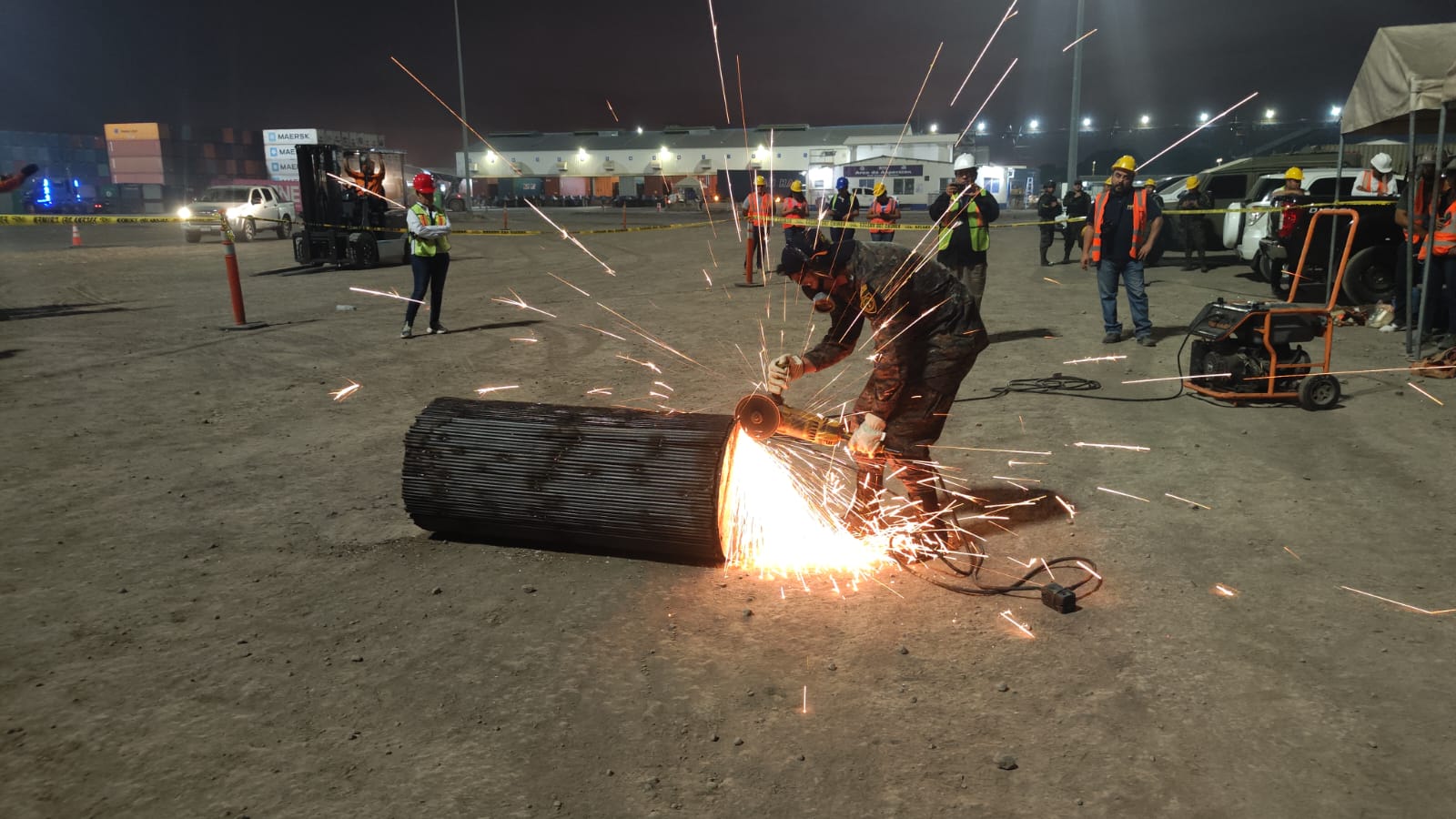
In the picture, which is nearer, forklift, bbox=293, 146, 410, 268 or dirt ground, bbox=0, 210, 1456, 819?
dirt ground, bbox=0, 210, 1456, 819

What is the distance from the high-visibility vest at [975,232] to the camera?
8.84 m

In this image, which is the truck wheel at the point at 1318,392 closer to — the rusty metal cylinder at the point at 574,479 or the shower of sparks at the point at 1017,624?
the shower of sparks at the point at 1017,624

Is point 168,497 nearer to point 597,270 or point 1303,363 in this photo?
point 1303,363

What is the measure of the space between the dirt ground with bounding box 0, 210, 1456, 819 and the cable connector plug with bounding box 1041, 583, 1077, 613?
46mm

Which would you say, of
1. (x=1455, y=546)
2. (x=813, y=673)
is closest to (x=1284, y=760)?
(x=813, y=673)

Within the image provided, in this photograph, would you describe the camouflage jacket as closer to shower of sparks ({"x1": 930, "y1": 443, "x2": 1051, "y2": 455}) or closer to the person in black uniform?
shower of sparks ({"x1": 930, "y1": 443, "x2": 1051, "y2": 455})

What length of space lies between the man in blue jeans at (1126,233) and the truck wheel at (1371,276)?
4284 mm

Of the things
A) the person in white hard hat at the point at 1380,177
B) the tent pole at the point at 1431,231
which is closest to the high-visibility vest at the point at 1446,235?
the tent pole at the point at 1431,231

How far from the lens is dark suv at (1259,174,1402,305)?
11.1m

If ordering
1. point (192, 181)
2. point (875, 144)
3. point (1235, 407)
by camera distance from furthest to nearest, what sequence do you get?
1. point (192, 181)
2. point (875, 144)
3. point (1235, 407)

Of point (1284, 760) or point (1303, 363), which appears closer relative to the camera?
point (1284, 760)

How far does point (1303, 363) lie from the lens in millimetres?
6809

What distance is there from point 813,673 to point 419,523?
2268 mm

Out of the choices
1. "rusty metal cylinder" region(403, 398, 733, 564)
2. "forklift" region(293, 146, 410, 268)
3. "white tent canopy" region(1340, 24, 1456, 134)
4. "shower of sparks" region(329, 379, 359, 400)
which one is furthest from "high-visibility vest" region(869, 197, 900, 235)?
"rusty metal cylinder" region(403, 398, 733, 564)
